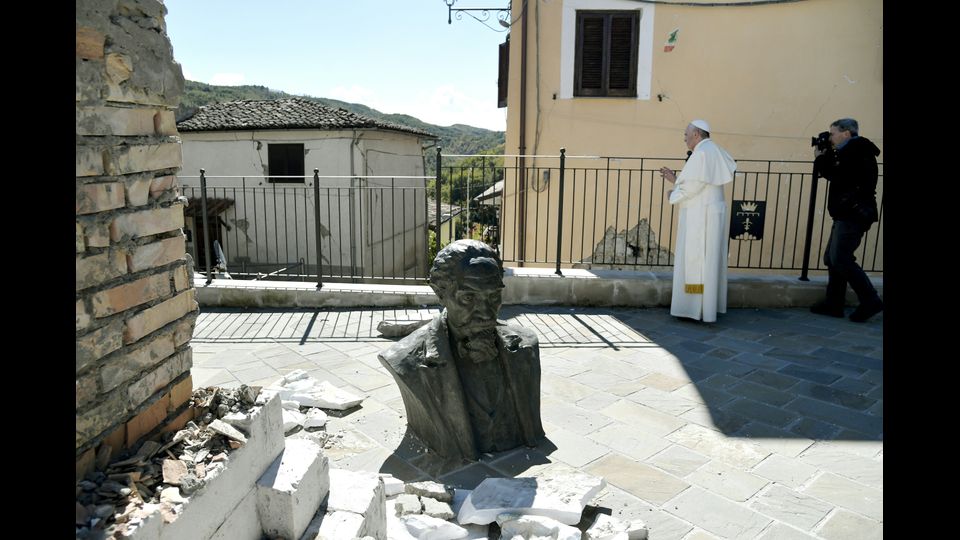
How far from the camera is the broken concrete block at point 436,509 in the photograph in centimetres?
272

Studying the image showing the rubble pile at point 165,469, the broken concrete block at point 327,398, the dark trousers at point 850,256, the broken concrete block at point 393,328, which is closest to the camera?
the rubble pile at point 165,469

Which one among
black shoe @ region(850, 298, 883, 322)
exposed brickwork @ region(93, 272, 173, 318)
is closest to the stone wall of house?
exposed brickwork @ region(93, 272, 173, 318)

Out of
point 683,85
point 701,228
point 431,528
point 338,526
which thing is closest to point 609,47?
point 683,85

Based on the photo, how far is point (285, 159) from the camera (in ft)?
64.0

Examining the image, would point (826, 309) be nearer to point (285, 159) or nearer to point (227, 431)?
point (227, 431)

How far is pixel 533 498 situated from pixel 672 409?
171 cm

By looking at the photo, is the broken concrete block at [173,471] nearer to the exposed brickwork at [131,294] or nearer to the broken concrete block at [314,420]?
the exposed brickwork at [131,294]

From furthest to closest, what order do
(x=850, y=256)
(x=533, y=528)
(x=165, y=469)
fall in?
(x=850, y=256) < (x=533, y=528) < (x=165, y=469)

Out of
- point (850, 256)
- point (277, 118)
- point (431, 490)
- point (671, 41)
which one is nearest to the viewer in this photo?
point (431, 490)

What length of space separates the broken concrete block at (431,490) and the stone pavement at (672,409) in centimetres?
25

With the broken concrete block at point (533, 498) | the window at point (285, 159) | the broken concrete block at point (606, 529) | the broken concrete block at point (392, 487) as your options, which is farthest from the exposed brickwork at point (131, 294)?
the window at point (285, 159)

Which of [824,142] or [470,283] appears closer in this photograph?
[470,283]

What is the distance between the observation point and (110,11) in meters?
1.78
